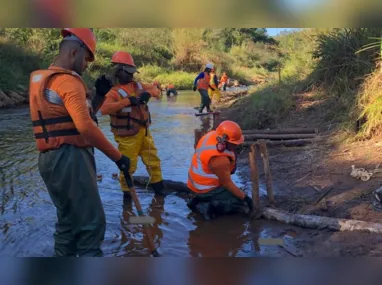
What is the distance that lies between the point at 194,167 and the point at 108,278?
3344 mm

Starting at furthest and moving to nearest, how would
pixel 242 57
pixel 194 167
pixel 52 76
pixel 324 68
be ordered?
pixel 242 57, pixel 324 68, pixel 194 167, pixel 52 76

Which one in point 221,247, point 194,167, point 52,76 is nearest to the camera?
point 52,76

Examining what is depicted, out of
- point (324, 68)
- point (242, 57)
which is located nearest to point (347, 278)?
point (324, 68)

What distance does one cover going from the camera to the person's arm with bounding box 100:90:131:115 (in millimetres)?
5520

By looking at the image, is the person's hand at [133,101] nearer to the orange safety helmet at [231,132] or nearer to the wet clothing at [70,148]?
the orange safety helmet at [231,132]

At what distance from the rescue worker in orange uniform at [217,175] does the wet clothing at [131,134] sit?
940 millimetres

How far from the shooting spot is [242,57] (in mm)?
42750

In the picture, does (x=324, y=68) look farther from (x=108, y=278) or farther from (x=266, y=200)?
(x=108, y=278)

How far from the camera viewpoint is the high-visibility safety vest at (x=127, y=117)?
568 cm

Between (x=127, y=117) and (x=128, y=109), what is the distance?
0.33 ft

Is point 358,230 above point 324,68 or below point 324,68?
below

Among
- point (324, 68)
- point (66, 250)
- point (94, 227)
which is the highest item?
point (324, 68)

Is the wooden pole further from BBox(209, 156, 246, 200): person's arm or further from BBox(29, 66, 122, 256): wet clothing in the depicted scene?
BBox(29, 66, 122, 256): wet clothing

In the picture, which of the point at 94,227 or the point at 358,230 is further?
the point at 358,230
